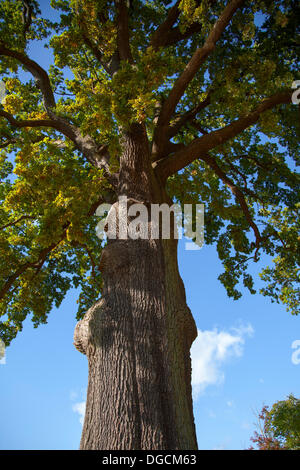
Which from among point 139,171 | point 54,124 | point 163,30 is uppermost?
point 163,30

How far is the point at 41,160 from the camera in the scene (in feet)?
28.3

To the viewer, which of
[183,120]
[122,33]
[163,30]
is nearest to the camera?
[122,33]

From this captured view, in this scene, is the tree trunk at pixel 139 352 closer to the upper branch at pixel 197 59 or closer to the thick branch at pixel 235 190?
the upper branch at pixel 197 59

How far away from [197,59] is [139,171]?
201 cm

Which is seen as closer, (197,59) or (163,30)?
(197,59)

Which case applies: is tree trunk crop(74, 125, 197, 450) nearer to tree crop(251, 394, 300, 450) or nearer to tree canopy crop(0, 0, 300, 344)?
tree canopy crop(0, 0, 300, 344)

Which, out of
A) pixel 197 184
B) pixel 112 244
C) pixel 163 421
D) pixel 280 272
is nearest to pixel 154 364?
pixel 163 421

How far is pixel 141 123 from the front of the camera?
6.43m

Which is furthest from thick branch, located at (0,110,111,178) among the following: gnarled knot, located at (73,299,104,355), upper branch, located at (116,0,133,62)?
gnarled knot, located at (73,299,104,355)

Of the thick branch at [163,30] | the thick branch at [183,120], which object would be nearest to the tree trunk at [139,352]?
the thick branch at [183,120]

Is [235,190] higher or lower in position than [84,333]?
higher

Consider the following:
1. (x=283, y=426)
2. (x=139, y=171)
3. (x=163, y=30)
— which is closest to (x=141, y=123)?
(x=139, y=171)

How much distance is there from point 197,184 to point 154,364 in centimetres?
596

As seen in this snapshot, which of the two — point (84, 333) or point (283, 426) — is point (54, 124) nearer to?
point (84, 333)
